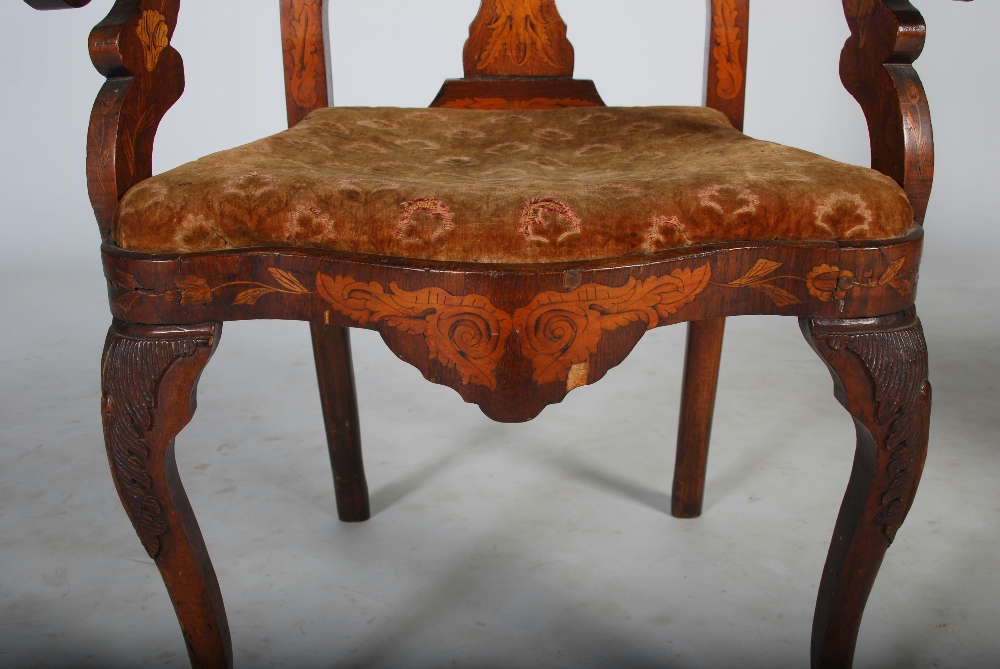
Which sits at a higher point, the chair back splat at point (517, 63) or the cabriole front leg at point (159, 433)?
the chair back splat at point (517, 63)

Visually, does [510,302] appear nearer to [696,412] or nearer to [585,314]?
[585,314]

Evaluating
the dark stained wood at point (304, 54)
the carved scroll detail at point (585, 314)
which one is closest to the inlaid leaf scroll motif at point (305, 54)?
the dark stained wood at point (304, 54)

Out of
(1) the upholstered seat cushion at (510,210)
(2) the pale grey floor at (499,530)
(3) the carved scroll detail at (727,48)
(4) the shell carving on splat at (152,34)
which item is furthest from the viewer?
(3) the carved scroll detail at (727,48)

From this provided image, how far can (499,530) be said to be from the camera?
1.41 metres

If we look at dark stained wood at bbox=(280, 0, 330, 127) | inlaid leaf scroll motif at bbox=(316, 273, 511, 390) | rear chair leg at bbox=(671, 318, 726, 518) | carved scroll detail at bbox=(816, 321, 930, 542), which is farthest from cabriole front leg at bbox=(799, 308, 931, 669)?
dark stained wood at bbox=(280, 0, 330, 127)

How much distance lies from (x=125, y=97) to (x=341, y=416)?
1.90 feet

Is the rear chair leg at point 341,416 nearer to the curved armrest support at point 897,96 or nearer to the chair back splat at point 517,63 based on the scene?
the chair back splat at point 517,63

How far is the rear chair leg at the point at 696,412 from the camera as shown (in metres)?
1.35

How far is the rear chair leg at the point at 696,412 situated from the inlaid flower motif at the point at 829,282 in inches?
18.4

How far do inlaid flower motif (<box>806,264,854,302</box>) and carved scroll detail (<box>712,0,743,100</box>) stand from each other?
1.72 feet

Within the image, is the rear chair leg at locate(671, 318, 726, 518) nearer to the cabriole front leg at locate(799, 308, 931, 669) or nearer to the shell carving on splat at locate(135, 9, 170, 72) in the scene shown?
the cabriole front leg at locate(799, 308, 931, 669)

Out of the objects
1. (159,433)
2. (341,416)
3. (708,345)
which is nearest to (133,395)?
(159,433)

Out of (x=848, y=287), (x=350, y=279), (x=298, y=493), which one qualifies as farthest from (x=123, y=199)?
(x=298, y=493)

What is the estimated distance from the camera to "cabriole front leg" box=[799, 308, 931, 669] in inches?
34.4
